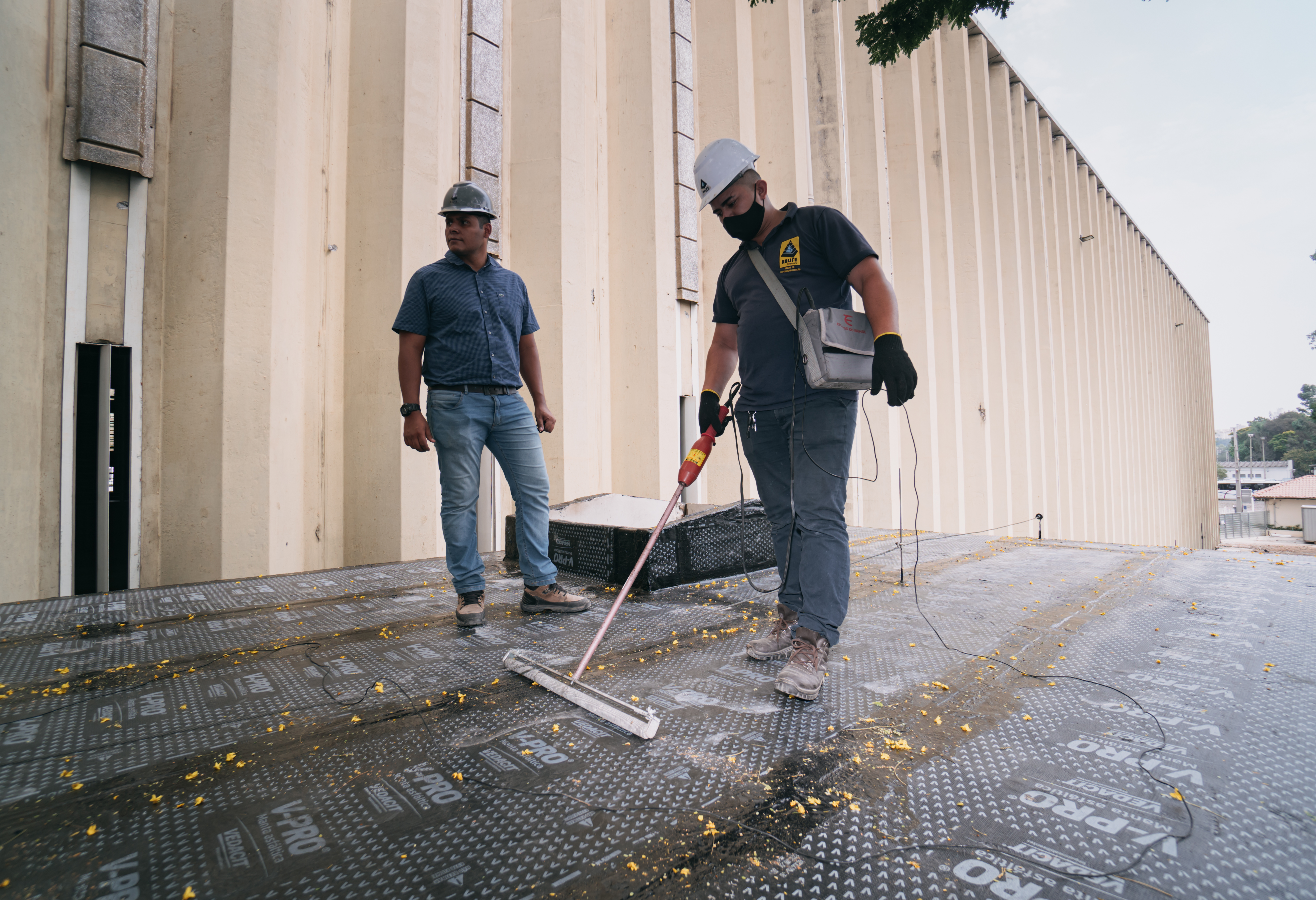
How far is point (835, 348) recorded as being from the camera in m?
2.05

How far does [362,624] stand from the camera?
285cm

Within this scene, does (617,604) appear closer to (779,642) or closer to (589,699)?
(589,699)

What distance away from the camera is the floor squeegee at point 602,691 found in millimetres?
1697

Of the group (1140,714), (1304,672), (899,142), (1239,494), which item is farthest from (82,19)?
(1239,494)

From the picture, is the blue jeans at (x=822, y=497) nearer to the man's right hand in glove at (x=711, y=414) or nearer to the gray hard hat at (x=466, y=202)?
the man's right hand in glove at (x=711, y=414)

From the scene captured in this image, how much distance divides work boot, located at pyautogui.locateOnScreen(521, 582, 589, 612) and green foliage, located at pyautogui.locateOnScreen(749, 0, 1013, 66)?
11.9 ft

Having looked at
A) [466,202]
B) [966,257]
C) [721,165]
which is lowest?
[721,165]

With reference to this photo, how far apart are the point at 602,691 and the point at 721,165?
194 cm

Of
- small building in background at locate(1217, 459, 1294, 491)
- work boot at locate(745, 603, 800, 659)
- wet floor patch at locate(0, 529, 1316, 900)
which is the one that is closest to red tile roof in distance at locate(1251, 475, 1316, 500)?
small building in background at locate(1217, 459, 1294, 491)

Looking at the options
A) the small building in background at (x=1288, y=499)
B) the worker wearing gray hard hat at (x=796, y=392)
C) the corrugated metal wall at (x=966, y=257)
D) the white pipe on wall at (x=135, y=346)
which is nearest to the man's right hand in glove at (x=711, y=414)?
the worker wearing gray hard hat at (x=796, y=392)

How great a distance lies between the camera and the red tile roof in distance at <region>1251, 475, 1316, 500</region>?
3747 centimetres

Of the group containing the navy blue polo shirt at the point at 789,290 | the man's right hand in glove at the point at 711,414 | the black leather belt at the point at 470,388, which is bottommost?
the man's right hand in glove at the point at 711,414

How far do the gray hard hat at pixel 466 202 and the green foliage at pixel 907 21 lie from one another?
85.3 inches

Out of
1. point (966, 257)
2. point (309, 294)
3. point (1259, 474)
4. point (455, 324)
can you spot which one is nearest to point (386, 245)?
point (309, 294)
